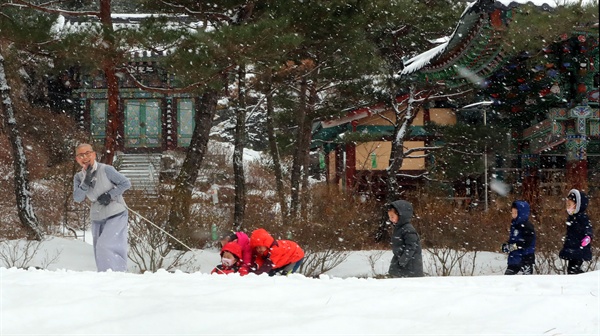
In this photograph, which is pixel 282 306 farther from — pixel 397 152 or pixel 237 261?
pixel 397 152

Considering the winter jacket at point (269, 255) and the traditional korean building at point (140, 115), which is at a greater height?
the traditional korean building at point (140, 115)

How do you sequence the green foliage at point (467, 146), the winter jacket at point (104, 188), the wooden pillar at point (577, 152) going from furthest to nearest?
1. the green foliage at point (467, 146)
2. the wooden pillar at point (577, 152)
3. the winter jacket at point (104, 188)

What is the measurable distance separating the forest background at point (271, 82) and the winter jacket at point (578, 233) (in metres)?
2.74

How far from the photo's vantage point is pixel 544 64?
13.1 metres

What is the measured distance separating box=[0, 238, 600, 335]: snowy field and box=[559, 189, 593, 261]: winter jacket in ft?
9.83

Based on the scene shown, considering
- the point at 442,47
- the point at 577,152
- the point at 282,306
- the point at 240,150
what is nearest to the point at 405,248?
the point at 282,306

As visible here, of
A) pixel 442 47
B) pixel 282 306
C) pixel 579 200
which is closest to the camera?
pixel 282 306

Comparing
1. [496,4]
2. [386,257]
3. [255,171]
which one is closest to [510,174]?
[386,257]

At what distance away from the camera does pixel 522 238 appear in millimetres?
7930

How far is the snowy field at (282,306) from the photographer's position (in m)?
3.18

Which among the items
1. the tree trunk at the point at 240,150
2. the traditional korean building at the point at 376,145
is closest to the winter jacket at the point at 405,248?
the tree trunk at the point at 240,150

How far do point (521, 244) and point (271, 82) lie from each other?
10401 millimetres

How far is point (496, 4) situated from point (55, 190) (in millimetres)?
12408

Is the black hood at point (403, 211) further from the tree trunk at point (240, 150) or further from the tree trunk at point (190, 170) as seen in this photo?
the tree trunk at point (240, 150)
